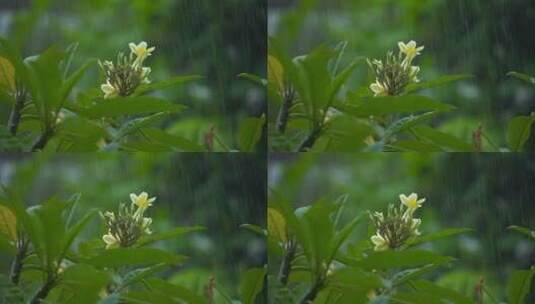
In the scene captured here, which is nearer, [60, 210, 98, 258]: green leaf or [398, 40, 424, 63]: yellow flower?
[60, 210, 98, 258]: green leaf

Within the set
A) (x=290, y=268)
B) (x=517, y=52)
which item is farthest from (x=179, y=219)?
(x=517, y=52)

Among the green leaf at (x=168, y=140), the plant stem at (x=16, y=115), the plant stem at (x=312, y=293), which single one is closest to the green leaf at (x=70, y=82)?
the plant stem at (x=16, y=115)

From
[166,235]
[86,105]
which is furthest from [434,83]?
[86,105]

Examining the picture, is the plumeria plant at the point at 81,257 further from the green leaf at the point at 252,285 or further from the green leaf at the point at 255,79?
the green leaf at the point at 255,79

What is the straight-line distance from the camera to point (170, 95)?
11.0 feet

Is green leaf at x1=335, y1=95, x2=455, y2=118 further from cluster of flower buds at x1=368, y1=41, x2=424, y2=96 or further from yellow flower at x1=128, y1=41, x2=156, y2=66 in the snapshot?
yellow flower at x1=128, y1=41, x2=156, y2=66

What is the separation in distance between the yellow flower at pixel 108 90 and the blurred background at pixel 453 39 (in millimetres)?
448

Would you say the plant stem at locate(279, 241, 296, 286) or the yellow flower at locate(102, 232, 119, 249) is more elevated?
the yellow flower at locate(102, 232, 119, 249)

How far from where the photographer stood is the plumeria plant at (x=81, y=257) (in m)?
3.25

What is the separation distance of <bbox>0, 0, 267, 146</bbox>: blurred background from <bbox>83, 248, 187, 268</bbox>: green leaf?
0.34 m

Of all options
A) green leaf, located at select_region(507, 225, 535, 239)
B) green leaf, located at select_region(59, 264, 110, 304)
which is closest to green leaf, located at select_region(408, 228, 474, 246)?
green leaf, located at select_region(507, 225, 535, 239)

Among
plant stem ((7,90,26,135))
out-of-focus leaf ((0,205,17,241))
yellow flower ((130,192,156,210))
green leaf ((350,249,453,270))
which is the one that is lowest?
green leaf ((350,249,453,270))

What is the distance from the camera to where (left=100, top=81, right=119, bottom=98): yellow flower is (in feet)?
10.9

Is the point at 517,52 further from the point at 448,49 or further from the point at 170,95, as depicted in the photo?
the point at 170,95
